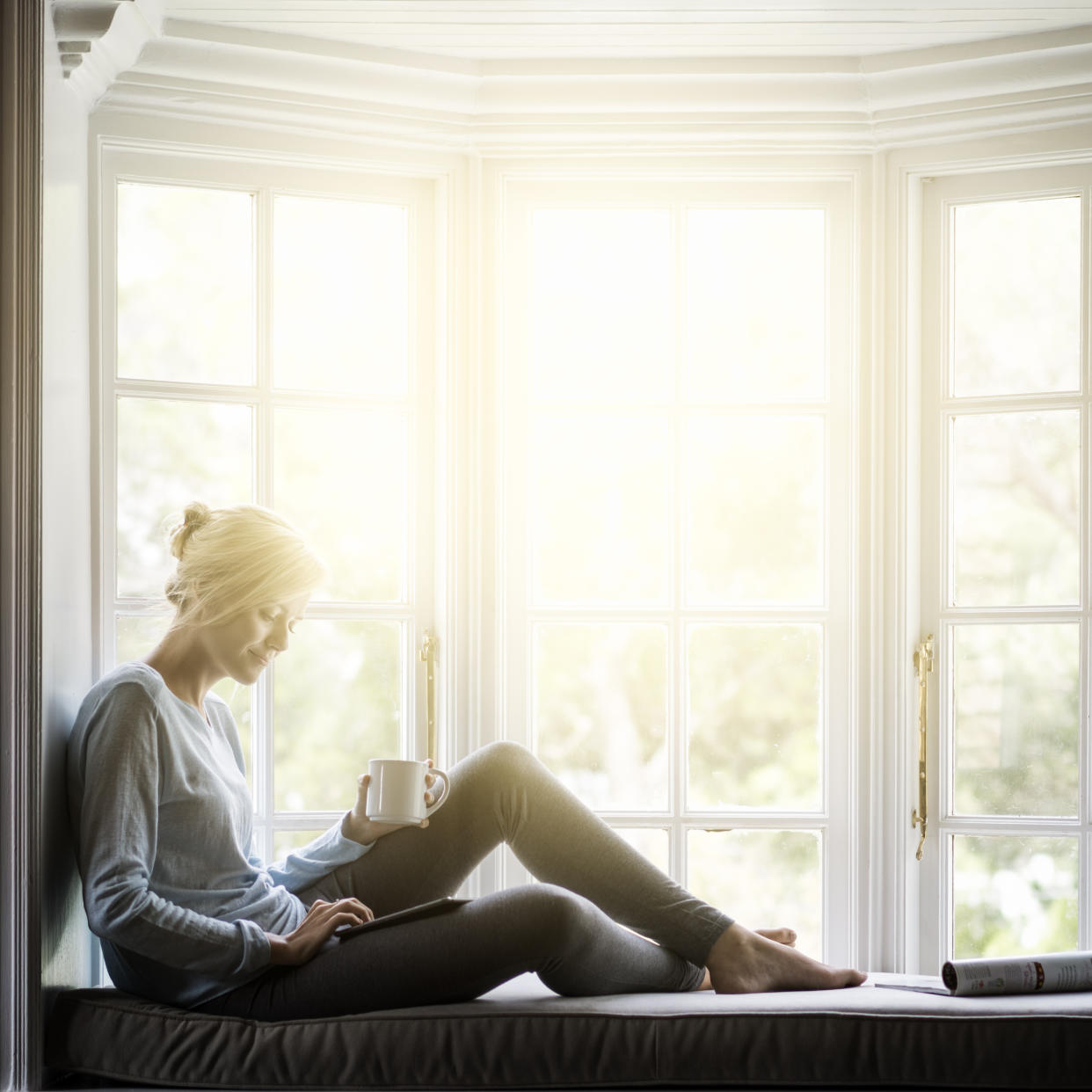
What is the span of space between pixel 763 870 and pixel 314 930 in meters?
1.10

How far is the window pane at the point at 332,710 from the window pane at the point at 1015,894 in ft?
4.21

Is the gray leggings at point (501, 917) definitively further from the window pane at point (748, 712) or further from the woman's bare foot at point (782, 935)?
the window pane at point (748, 712)

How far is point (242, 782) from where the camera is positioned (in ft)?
7.29

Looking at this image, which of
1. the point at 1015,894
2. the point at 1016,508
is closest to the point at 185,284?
the point at 1016,508

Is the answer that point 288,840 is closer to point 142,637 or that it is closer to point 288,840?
point 288,840

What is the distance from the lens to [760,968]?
208cm

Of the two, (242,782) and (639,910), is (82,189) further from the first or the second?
(639,910)

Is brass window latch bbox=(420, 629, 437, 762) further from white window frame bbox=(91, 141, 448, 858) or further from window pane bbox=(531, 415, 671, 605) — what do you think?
window pane bbox=(531, 415, 671, 605)

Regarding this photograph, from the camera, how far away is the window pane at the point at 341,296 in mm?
2590

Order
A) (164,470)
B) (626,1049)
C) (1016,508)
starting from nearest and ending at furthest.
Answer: (626,1049), (164,470), (1016,508)

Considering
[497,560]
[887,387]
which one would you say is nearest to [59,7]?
[497,560]

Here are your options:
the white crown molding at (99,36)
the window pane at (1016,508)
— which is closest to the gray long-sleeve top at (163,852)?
the white crown molding at (99,36)

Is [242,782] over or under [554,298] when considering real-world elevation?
under

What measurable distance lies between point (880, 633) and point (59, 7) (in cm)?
199
